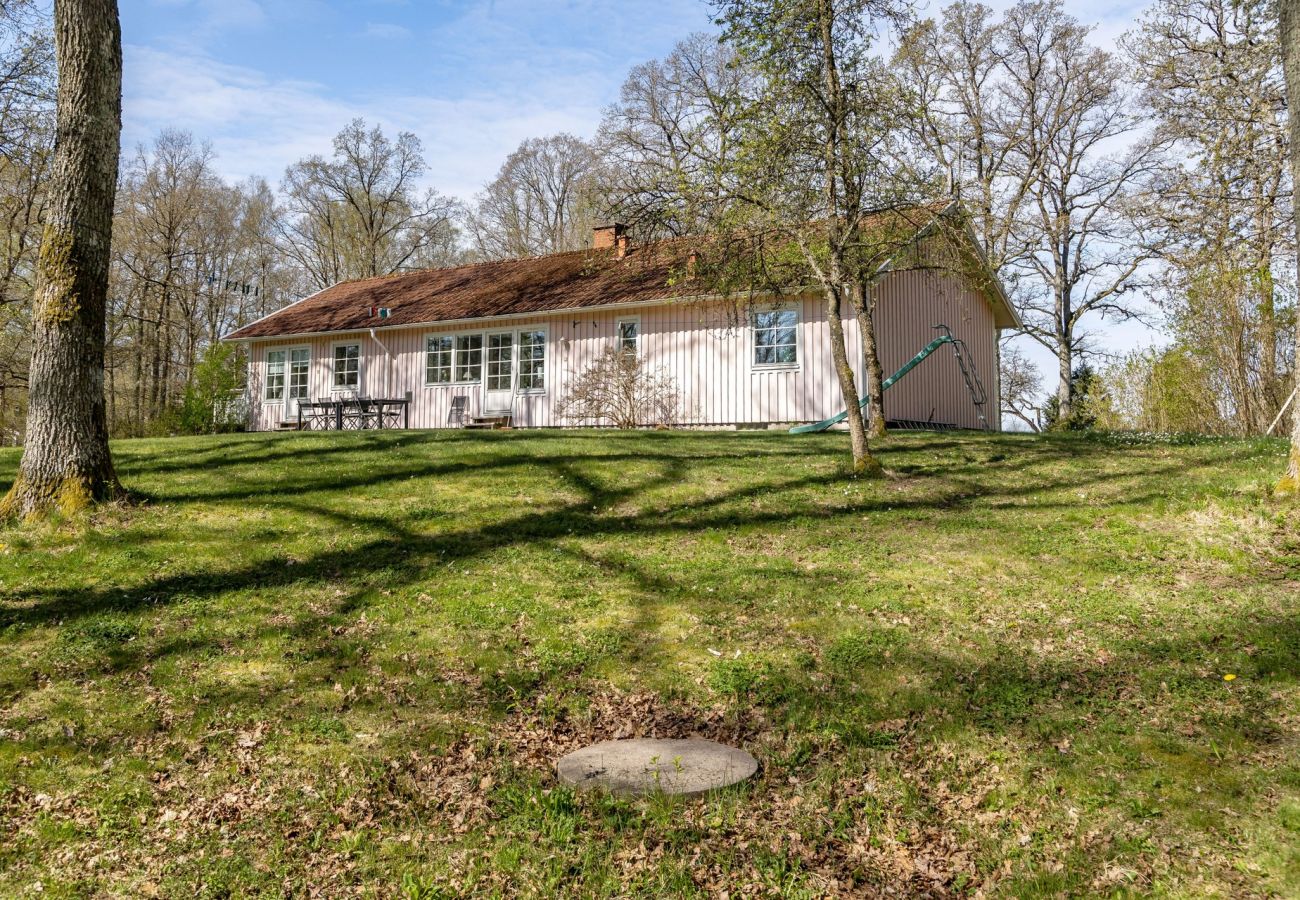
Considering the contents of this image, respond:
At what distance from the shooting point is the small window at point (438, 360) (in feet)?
73.1

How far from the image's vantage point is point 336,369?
24000 mm

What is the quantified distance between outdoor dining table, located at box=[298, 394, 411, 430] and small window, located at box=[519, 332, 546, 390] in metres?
2.78

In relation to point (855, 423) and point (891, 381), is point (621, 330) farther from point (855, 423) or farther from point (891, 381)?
point (855, 423)

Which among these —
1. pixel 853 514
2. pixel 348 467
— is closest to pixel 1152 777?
pixel 853 514

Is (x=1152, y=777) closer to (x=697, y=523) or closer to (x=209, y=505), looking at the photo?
(x=697, y=523)

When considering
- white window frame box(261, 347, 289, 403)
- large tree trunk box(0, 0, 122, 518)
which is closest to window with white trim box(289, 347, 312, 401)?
white window frame box(261, 347, 289, 403)

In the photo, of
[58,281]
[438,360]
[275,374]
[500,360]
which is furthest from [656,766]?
[275,374]

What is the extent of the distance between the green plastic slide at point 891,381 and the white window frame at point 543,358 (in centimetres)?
640

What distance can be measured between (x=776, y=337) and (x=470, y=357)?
8.05m

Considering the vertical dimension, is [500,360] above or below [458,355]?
below

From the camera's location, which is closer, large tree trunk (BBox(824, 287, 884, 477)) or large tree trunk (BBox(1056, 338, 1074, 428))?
large tree trunk (BBox(824, 287, 884, 477))

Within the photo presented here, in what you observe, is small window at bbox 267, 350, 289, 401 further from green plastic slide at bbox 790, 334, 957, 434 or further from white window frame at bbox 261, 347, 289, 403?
green plastic slide at bbox 790, 334, 957, 434

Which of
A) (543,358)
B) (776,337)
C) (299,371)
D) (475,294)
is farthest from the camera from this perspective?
(299,371)

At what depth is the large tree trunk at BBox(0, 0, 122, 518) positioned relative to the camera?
7840mm
